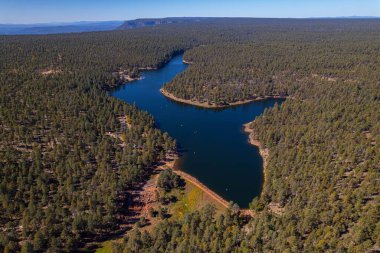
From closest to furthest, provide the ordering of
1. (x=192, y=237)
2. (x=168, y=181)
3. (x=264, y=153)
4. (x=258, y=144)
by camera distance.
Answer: (x=192, y=237) < (x=168, y=181) < (x=264, y=153) < (x=258, y=144)

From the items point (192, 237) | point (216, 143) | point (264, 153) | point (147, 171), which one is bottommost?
point (192, 237)

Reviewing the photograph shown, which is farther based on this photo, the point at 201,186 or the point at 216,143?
the point at 216,143

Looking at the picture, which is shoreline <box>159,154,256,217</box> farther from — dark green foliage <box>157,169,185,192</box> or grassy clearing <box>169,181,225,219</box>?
dark green foliage <box>157,169,185,192</box>

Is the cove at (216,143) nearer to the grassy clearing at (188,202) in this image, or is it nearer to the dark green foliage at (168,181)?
the grassy clearing at (188,202)

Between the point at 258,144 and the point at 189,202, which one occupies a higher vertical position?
the point at 258,144

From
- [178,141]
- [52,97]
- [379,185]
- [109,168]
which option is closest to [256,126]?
[178,141]

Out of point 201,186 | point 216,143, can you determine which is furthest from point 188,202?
point 216,143

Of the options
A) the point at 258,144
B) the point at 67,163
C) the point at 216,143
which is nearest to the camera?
the point at 67,163

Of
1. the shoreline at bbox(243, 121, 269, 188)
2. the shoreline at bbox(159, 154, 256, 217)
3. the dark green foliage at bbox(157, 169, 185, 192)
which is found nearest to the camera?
the shoreline at bbox(159, 154, 256, 217)

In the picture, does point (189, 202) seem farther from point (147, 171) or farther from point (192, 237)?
point (147, 171)

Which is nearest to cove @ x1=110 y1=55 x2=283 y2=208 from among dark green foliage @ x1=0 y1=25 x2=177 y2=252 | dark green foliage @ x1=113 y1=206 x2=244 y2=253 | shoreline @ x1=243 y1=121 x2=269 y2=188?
shoreline @ x1=243 y1=121 x2=269 y2=188
